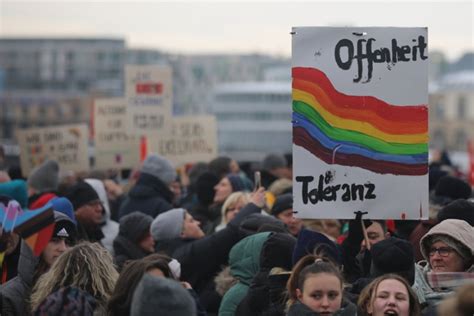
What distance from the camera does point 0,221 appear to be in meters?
8.01

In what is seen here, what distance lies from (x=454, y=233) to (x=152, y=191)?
558cm

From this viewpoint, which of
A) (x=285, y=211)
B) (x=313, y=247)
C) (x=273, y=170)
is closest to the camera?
(x=313, y=247)

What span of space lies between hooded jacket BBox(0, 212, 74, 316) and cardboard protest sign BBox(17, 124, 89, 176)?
10845mm

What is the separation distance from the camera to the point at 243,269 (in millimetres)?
8859

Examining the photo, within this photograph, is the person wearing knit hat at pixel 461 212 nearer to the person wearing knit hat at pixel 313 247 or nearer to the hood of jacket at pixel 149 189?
the person wearing knit hat at pixel 313 247

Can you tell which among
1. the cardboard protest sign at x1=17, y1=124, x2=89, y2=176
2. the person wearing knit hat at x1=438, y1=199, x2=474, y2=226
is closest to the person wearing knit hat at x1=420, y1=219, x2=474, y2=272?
the person wearing knit hat at x1=438, y1=199, x2=474, y2=226

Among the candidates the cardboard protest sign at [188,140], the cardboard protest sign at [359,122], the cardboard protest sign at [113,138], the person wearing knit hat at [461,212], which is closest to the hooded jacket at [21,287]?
the cardboard protest sign at [359,122]

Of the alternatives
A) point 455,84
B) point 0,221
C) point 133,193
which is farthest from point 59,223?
point 455,84

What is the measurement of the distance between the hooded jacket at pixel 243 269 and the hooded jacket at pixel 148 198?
4.23m

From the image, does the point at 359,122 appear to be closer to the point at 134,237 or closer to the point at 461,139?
the point at 134,237

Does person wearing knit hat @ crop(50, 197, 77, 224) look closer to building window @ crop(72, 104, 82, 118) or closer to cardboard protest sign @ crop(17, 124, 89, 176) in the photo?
cardboard protest sign @ crop(17, 124, 89, 176)

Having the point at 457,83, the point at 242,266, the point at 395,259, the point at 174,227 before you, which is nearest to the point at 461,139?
the point at 457,83

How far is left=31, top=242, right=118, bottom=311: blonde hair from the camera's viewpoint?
761 centimetres

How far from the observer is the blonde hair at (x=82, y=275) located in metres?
7.61
